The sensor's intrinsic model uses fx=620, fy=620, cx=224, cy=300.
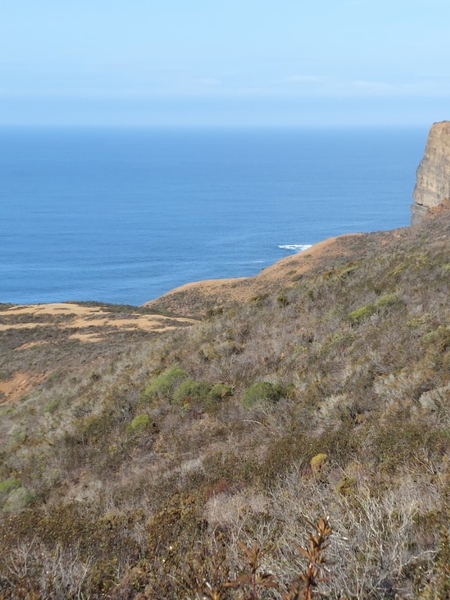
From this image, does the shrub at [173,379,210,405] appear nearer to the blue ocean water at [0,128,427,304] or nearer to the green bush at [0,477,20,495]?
the green bush at [0,477,20,495]

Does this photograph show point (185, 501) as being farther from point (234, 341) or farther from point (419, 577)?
point (234, 341)

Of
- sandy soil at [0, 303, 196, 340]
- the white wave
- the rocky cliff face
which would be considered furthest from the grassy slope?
the white wave

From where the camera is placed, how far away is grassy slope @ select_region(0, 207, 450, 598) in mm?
4426

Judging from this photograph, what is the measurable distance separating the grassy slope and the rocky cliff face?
1767 inches

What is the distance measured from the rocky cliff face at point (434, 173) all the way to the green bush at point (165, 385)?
169 feet

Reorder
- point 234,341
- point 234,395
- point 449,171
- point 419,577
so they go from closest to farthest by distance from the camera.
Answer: point 419,577, point 234,395, point 234,341, point 449,171

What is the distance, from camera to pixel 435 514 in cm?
470

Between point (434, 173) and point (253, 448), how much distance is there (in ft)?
189

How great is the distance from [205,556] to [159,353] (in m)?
11.6

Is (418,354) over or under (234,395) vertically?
over

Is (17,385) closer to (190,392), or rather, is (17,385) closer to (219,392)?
(190,392)

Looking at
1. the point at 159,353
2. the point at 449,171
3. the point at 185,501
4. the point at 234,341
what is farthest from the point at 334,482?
the point at 449,171

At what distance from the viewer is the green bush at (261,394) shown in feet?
33.5

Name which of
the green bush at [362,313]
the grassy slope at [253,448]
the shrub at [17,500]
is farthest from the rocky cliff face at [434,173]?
the shrub at [17,500]
